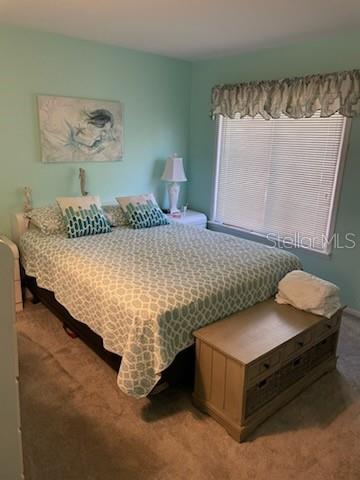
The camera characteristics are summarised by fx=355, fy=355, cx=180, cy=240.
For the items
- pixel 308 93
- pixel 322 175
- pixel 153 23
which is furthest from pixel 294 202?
pixel 153 23

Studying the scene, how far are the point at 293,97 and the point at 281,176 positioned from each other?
0.76 metres

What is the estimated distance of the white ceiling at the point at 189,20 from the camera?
240cm

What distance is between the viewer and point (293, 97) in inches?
128

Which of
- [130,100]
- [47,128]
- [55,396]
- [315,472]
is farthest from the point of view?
[130,100]

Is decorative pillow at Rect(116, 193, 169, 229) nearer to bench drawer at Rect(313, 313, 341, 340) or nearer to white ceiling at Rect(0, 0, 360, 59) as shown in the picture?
white ceiling at Rect(0, 0, 360, 59)

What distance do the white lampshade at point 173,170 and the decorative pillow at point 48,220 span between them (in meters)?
1.37

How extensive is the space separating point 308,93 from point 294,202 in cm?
101

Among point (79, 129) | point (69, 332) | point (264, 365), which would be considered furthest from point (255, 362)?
point (79, 129)

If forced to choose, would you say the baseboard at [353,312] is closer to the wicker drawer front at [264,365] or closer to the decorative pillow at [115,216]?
the wicker drawer front at [264,365]

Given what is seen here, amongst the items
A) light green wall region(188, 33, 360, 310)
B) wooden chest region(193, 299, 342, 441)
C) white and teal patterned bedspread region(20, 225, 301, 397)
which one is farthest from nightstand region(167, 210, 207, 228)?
wooden chest region(193, 299, 342, 441)

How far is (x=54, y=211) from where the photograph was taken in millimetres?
3299

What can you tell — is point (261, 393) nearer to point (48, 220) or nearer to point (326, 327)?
point (326, 327)

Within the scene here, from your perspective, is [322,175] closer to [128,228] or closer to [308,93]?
[308,93]

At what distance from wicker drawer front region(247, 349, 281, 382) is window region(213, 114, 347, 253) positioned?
172cm
